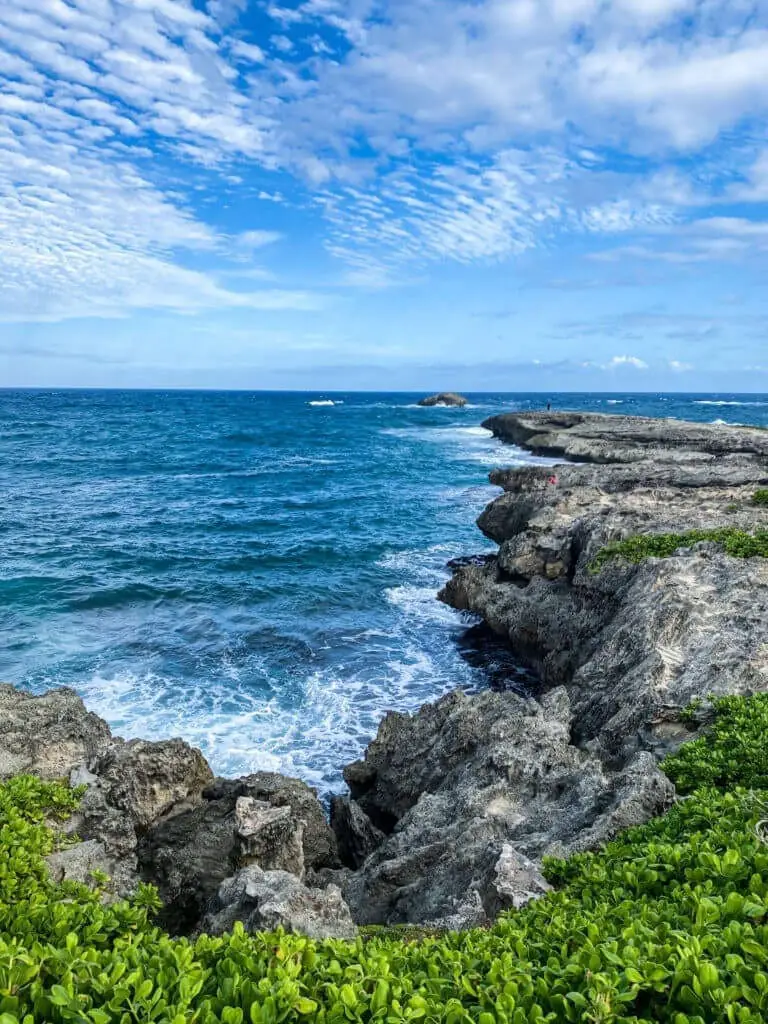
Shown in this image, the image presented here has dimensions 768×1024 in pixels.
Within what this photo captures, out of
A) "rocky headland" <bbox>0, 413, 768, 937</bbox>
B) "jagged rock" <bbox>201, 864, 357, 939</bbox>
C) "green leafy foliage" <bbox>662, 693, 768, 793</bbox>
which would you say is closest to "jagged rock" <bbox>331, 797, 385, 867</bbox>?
"rocky headland" <bbox>0, 413, 768, 937</bbox>

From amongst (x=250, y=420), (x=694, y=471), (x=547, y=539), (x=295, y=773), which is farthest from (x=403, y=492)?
(x=250, y=420)

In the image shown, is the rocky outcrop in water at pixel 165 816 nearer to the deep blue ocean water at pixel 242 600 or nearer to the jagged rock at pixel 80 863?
the jagged rock at pixel 80 863

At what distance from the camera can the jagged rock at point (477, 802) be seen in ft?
29.2

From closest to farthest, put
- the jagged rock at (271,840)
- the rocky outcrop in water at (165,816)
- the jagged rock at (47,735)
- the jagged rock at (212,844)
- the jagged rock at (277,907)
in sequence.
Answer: the jagged rock at (277,907) → the rocky outcrop in water at (165,816) → the jagged rock at (271,840) → the jagged rock at (212,844) → the jagged rock at (47,735)

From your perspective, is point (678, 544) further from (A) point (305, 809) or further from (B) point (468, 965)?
(B) point (468, 965)

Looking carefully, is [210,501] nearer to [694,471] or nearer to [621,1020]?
[694,471]

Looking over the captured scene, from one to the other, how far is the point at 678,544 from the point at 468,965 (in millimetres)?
16254

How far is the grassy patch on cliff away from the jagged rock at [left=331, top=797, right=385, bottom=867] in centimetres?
742

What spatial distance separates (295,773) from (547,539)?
12.0 metres

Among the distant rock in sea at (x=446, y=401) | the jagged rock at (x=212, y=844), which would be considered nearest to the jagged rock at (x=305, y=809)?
the jagged rock at (x=212, y=844)

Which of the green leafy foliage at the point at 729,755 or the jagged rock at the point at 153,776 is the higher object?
the green leafy foliage at the point at 729,755

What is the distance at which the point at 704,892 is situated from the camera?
217 inches

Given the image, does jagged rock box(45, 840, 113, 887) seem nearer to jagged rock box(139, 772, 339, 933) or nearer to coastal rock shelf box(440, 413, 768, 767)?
jagged rock box(139, 772, 339, 933)

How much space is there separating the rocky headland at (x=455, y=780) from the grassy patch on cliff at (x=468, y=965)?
7.42ft
